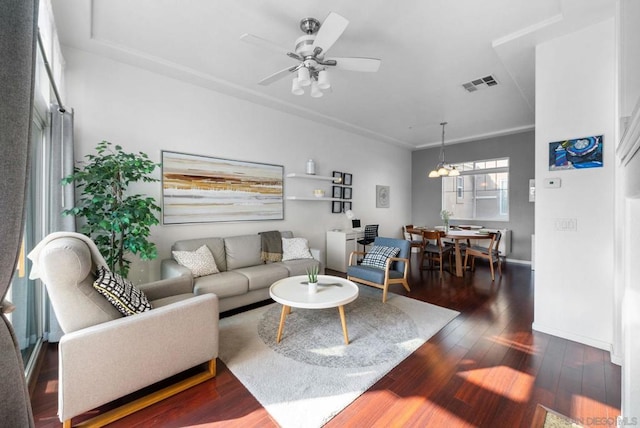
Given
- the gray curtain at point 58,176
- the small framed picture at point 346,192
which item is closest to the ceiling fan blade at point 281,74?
the gray curtain at point 58,176

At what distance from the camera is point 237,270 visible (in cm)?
350

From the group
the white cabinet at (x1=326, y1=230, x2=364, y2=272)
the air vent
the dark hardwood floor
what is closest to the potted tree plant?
the dark hardwood floor

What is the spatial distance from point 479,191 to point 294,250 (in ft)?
16.7

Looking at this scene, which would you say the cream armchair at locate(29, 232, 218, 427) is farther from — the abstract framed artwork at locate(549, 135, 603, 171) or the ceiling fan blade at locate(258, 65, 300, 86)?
the abstract framed artwork at locate(549, 135, 603, 171)

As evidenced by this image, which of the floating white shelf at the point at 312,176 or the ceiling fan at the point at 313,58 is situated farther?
the floating white shelf at the point at 312,176

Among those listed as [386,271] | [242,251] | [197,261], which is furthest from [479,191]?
[197,261]

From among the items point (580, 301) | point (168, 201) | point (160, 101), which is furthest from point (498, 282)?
point (160, 101)

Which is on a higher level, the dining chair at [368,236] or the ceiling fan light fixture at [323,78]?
the ceiling fan light fixture at [323,78]

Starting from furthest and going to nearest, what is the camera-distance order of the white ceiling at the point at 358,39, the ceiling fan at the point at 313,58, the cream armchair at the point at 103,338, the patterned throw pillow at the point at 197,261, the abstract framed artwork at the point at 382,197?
1. the abstract framed artwork at the point at 382,197
2. the patterned throw pillow at the point at 197,261
3. the white ceiling at the point at 358,39
4. the ceiling fan at the point at 313,58
5. the cream armchair at the point at 103,338

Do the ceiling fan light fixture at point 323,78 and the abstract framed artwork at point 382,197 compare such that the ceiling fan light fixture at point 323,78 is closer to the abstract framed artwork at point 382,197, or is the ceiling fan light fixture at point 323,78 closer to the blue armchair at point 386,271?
the blue armchair at point 386,271

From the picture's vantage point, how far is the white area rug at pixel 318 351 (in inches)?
71.1

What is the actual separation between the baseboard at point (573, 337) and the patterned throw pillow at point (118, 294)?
11.8ft

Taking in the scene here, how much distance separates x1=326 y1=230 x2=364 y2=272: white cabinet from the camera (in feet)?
17.0

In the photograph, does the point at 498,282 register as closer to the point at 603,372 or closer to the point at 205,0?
the point at 603,372
